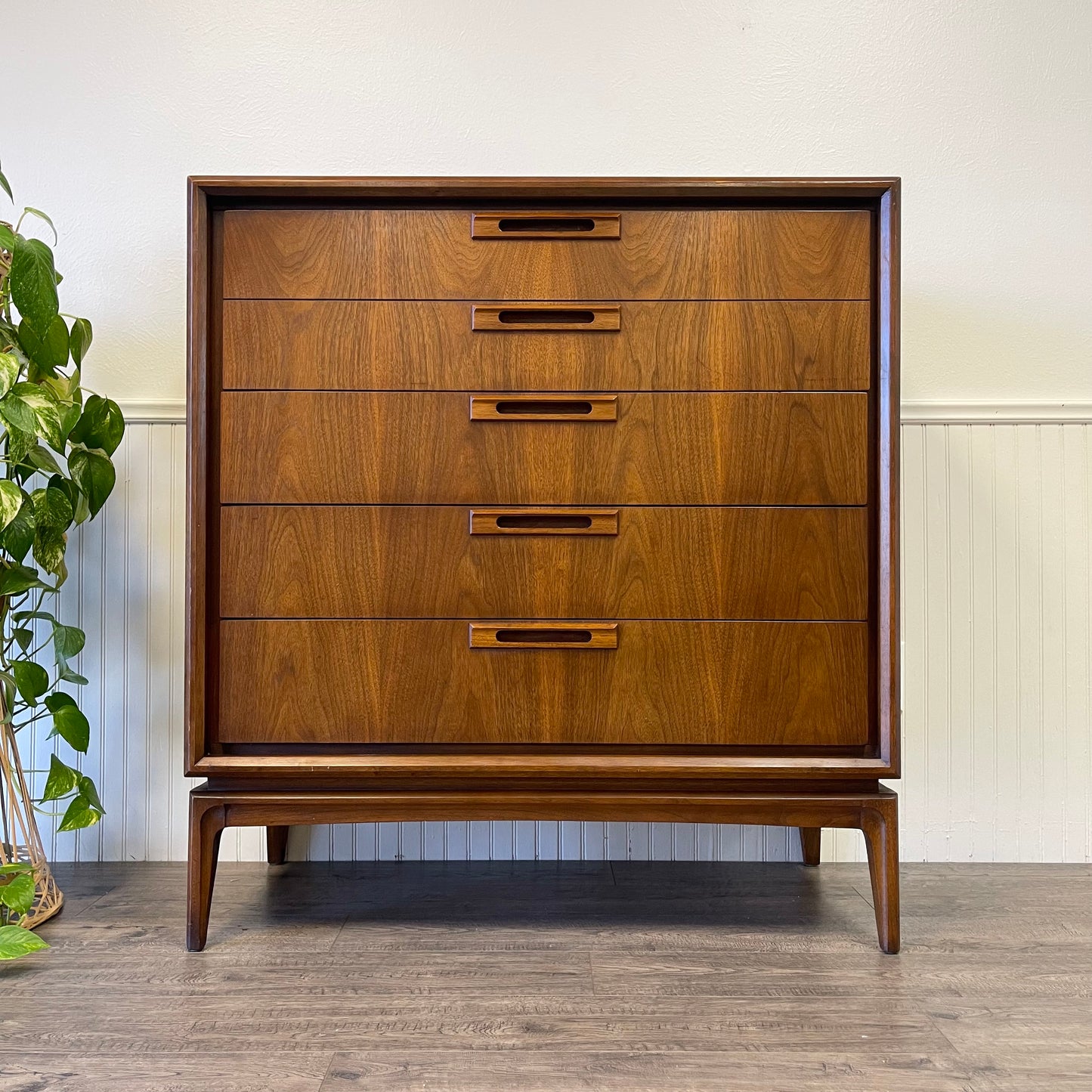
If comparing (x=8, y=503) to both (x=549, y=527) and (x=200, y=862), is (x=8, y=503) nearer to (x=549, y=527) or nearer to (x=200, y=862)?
(x=200, y=862)

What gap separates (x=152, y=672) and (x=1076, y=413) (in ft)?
5.47

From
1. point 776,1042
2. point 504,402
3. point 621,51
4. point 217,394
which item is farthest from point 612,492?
point 621,51

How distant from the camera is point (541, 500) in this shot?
42.3 inches

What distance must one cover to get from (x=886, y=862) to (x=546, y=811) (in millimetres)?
442

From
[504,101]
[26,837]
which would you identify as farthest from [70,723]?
[504,101]

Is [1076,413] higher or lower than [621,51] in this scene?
lower

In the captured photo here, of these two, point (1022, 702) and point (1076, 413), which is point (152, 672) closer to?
point (1022, 702)

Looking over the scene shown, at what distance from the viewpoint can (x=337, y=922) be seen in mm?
1160

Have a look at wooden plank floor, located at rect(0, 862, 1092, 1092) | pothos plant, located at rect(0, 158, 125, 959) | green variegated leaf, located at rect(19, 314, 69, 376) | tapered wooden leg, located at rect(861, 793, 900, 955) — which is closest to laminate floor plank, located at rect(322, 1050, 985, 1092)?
wooden plank floor, located at rect(0, 862, 1092, 1092)

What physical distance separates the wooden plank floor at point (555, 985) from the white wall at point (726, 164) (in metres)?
0.16

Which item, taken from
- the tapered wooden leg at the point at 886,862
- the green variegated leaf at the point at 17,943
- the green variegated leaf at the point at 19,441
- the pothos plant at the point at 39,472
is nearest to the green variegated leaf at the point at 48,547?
the pothos plant at the point at 39,472

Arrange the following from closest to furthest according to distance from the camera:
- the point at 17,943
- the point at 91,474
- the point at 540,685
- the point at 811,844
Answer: the point at 17,943 → the point at 540,685 → the point at 91,474 → the point at 811,844

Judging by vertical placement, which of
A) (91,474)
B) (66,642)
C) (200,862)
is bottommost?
(200,862)

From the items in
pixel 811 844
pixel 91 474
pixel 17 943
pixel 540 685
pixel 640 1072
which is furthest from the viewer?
pixel 811 844
